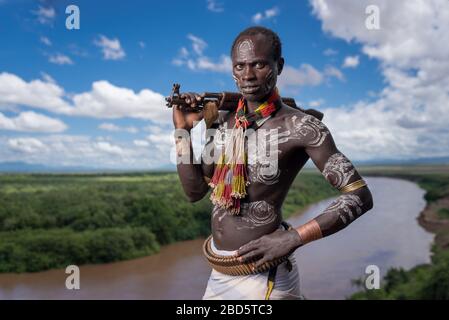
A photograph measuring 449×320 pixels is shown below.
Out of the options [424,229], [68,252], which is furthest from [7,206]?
[424,229]

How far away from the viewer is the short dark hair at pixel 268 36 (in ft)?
6.99

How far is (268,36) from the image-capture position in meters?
2.13

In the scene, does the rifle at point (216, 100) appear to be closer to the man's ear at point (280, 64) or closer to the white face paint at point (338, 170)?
the man's ear at point (280, 64)

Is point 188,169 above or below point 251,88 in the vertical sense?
below

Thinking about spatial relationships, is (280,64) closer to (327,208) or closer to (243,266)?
(327,208)

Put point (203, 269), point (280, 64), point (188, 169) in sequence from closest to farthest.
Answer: point (280, 64)
point (188, 169)
point (203, 269)

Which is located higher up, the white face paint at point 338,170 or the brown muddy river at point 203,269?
the brown muddy river at point 203,269

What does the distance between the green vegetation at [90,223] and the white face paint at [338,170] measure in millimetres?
21030

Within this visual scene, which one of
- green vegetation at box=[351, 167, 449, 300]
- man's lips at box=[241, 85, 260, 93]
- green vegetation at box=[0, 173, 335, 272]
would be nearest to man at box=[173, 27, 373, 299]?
man's lips at box=[241, 85, 260, 93]

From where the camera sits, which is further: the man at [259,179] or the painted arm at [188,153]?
the painted arm at [188,153]

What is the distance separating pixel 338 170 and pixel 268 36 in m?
0.68

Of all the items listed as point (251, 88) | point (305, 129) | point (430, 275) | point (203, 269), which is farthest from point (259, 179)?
point (203, 269)

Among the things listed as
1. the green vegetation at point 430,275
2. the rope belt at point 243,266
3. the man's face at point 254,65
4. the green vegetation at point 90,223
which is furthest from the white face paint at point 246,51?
the green vegetation at point 90,223
